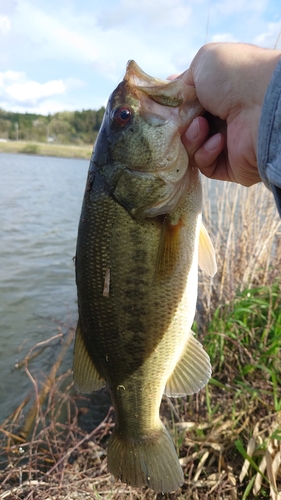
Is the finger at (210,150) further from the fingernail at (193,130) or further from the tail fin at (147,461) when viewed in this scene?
the tail fin at (147,461)

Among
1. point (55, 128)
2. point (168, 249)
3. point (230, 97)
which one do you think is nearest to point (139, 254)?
point (168, 249)

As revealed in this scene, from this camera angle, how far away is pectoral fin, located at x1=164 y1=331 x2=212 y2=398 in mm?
2152

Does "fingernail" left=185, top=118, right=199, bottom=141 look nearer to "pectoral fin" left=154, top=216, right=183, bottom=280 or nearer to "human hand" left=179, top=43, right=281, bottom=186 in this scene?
"human hand" left=179, top=43, right=281, bottom=186

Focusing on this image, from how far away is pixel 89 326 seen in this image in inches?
80.9

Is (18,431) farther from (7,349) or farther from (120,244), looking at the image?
(120,244)

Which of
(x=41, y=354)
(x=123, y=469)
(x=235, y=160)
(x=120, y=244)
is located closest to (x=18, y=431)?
(x=41, y=354)

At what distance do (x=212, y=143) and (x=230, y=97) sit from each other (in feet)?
0.74

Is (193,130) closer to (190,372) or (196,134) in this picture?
(196,134)

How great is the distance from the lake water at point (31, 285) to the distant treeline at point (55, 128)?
6755 cm

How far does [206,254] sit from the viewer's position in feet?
7.41

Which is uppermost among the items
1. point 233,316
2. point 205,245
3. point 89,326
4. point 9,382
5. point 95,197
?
point 95,197

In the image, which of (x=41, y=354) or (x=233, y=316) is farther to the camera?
(x=41, y=354)

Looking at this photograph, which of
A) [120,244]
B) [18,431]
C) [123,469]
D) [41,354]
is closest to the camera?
[120,244]

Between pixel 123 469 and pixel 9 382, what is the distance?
354 centimetres
